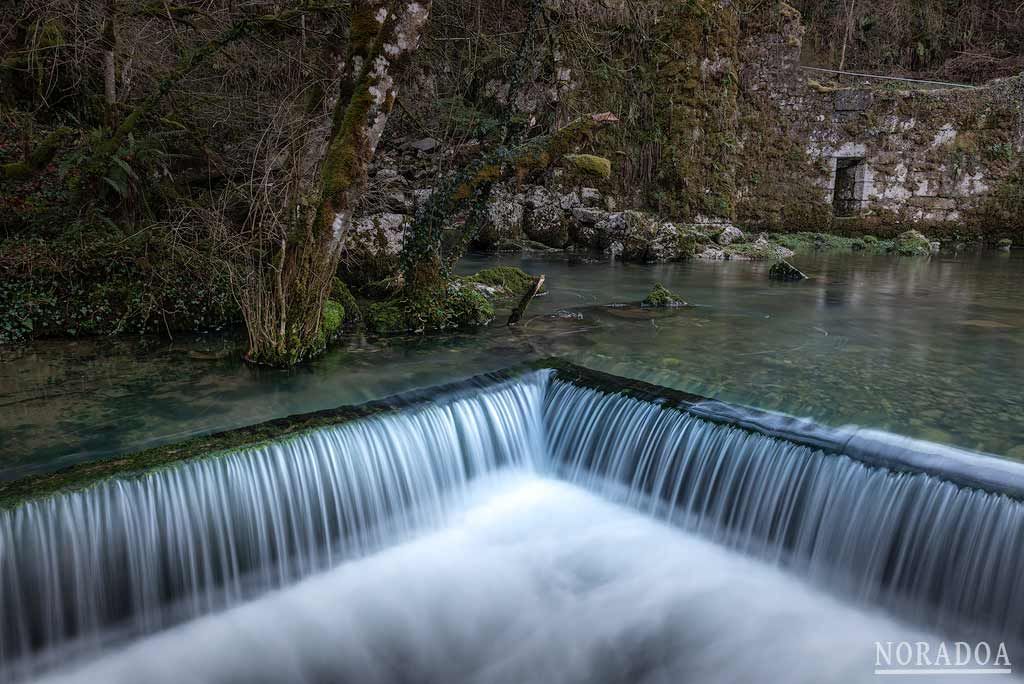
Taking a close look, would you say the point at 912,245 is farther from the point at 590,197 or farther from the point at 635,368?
the point at 635,368

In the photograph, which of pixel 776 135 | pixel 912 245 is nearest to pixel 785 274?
pixel 912 245

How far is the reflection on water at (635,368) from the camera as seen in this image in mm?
4824

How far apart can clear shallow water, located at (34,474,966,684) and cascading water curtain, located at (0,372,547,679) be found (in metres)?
0.17

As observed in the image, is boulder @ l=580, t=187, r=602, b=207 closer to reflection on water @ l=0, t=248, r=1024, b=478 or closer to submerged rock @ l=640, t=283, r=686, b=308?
reflection on water @ l=0, t=248, r=1024, b=478

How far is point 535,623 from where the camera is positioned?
13.4ft

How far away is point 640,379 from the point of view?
612cm

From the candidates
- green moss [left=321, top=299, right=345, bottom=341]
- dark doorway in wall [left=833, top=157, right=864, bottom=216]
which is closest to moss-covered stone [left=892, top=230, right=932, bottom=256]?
dark doorway in wall [left=833, top=157, right=864, bottom=216]

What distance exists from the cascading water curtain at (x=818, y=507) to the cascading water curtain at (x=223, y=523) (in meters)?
0.94

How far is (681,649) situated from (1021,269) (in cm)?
1558

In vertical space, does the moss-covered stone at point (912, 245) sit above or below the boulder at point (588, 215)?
below

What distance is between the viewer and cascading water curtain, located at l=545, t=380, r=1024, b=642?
12.1 feet

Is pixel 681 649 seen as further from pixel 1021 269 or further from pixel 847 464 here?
pixel 1021 269

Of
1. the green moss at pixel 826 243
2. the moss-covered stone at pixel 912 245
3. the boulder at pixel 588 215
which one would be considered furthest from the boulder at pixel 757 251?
the moss-covered stone at pixel 912 245

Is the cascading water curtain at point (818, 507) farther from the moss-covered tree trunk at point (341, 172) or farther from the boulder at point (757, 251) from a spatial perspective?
the boulder at point (757, 251)
